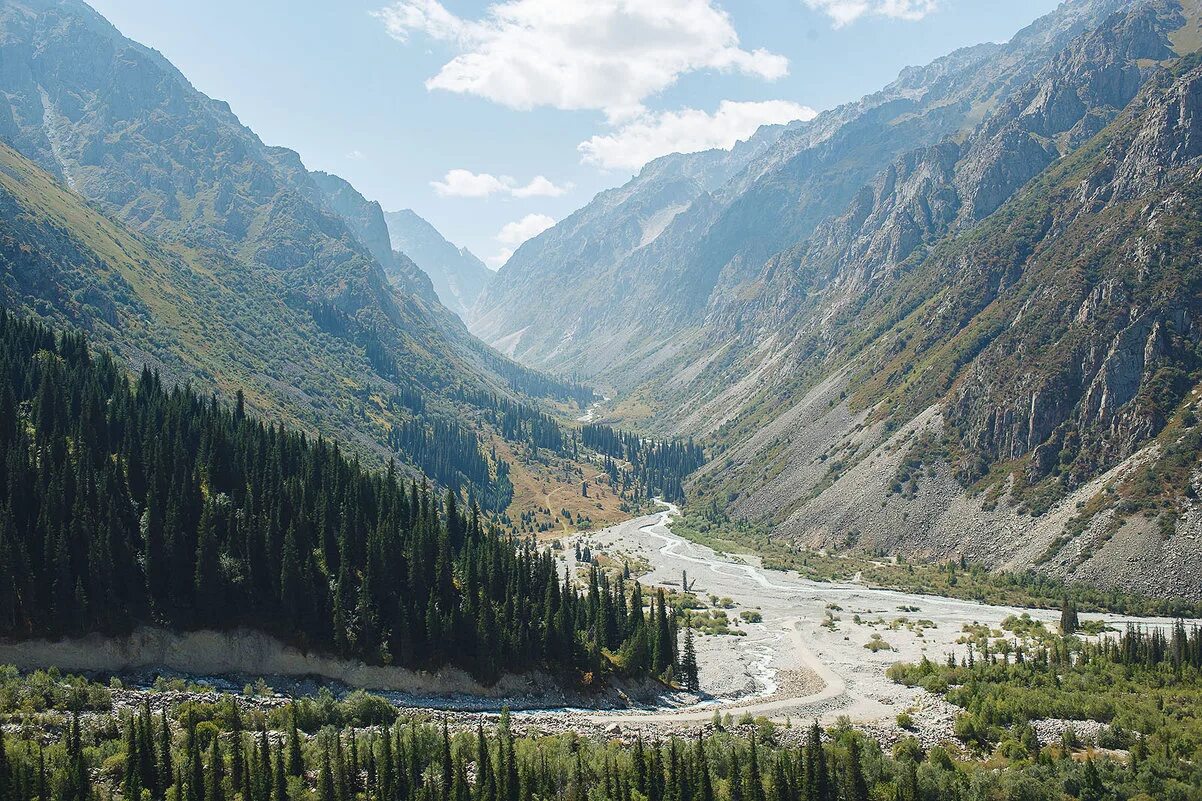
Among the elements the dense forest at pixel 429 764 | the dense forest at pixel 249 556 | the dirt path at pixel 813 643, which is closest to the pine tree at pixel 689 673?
the dense forest at pixel 249 556

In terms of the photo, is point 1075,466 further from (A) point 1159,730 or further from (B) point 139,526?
(B) point 139,526

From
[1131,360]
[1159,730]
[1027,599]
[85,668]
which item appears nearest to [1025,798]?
[1159,730]

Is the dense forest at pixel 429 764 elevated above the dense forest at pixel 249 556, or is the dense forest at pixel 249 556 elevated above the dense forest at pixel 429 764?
the dense forest at pixel 249 556

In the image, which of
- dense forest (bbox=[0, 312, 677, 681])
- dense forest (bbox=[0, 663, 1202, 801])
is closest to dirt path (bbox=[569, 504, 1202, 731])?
dense forest (bbox=[0, 312, 677, 681])

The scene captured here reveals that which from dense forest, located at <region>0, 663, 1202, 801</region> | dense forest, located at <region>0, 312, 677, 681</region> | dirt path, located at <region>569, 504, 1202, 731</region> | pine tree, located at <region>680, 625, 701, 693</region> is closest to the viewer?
dense forest, located at <region>0, 663, 1202, 801</region>

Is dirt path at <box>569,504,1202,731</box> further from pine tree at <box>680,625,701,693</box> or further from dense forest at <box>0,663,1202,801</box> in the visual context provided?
dense forest at <box>0,663,1202,801</box>

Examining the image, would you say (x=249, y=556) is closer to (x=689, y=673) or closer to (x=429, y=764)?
(x=429, y=764)

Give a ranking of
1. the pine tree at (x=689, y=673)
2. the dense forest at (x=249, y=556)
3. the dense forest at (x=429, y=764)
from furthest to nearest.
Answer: the pine tree at (x=689, y=673) < the dense forest at (x=249, y=556) < the dense forest at (x=429, y=764)

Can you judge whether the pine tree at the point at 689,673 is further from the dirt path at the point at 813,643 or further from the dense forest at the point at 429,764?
the dense forest at the point at 429,764

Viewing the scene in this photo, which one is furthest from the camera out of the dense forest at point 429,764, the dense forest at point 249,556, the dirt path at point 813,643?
the dirt path at point 813,643
